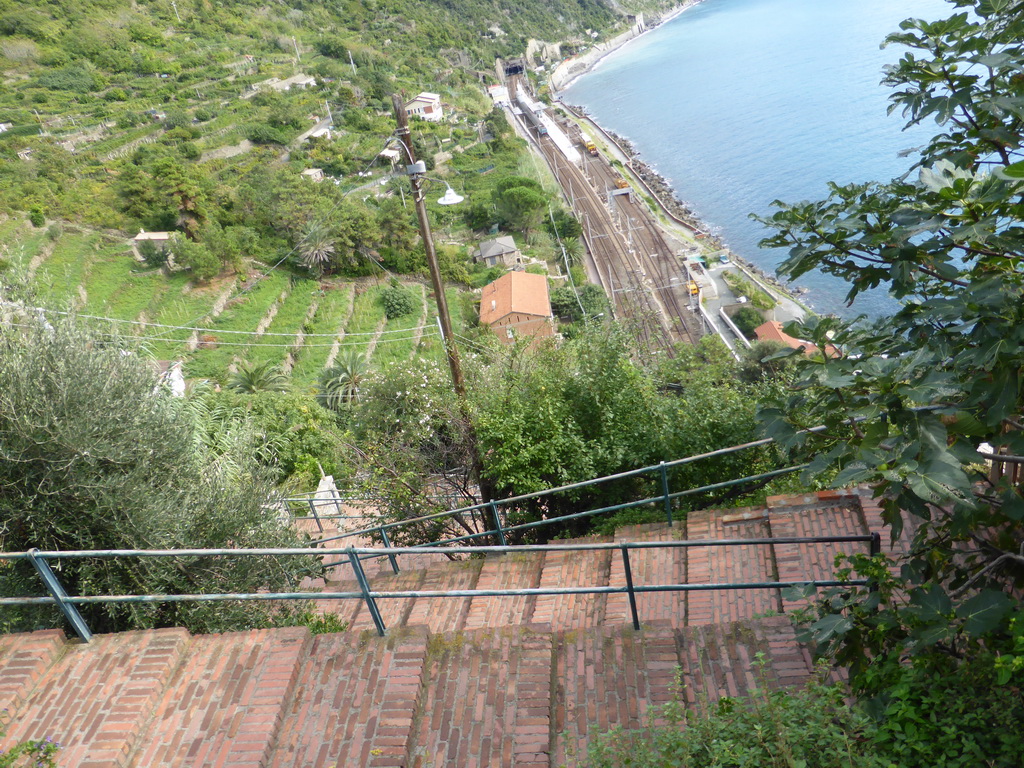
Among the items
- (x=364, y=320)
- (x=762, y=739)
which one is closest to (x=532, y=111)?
(x=364, y=320)

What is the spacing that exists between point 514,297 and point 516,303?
65 cm

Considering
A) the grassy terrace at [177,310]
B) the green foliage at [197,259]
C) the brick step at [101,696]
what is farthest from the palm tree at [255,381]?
the brick step at [101,696]

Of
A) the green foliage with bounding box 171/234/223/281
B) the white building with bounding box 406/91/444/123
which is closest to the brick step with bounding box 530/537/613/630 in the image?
the green foliage with bounding box 171/234/223/281

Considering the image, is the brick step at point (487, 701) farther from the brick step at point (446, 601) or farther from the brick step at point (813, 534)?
the brick step at point (813, 534)

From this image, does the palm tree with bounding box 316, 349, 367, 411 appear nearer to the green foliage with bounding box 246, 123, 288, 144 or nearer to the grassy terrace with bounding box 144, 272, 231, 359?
the grassy terrace with bounding box 144, 272, 231, 359

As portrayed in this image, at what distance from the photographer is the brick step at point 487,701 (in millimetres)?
3527

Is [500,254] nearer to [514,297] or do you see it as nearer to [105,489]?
[514,297]

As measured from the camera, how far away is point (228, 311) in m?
33.7

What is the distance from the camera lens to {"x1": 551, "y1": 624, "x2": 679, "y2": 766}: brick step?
362 centimetres

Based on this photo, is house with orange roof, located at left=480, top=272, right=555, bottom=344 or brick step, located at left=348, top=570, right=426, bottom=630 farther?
house with orange roof, located at left=480, top=272, right=555, bottom=344

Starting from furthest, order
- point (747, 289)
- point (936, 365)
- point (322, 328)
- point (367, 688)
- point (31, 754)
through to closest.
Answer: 1. point (747, 289)
2. point (322, 328)
3. point (367, 688)
4. point (31, 754)
5. point (936, 365)

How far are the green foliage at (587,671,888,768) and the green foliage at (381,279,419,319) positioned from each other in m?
34.1

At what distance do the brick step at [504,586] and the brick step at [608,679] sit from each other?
1183mm

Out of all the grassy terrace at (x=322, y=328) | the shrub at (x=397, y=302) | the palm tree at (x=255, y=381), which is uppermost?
the palm tree at (x=255, y=381)
